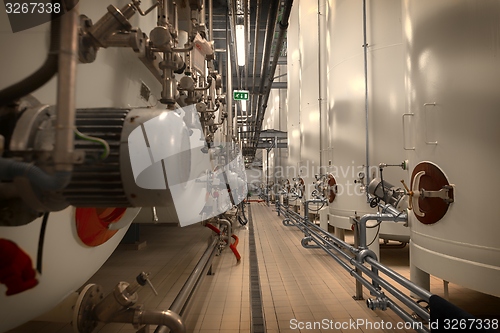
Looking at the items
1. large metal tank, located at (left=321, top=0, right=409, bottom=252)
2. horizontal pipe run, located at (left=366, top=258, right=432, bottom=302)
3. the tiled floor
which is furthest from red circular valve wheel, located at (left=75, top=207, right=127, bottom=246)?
large metal tank, located at (left=321, top=0, right=409, bottom=252)

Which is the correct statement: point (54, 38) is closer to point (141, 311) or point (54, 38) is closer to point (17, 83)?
point (17, 83)

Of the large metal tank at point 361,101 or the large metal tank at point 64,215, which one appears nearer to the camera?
the large metal tank at point 64,215

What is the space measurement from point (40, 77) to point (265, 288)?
8.98 feet

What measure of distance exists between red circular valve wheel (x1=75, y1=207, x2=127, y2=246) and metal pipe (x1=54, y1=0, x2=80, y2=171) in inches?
21.0

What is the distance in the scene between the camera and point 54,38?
695mm

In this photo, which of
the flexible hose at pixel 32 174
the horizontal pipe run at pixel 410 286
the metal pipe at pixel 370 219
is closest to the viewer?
the flexible hose at pixel 32 174

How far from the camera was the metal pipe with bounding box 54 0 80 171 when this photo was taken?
0.64 m

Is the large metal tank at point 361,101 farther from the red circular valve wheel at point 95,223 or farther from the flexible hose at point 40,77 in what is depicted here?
the flexible hose at point 40,77

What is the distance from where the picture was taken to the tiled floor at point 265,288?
2316mm

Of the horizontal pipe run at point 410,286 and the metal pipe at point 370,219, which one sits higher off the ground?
the metal pipe at point 370,219

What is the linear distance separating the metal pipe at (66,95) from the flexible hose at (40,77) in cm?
3

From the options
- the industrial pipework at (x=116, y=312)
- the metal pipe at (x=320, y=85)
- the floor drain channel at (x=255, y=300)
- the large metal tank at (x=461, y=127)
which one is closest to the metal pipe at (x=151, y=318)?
the industrial pipework at (x=116, y=312)

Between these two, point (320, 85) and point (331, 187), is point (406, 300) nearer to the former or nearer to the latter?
point (331, 187)

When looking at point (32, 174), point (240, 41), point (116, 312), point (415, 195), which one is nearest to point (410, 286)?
point (415, 195)
